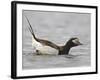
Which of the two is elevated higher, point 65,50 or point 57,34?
point 57,34

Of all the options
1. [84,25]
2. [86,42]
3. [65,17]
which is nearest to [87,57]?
[86,42]

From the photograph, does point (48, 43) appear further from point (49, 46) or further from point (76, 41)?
point (76, 41)

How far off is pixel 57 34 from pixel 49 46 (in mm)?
109

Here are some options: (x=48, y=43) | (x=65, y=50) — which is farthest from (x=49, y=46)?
(x=65, y=50)

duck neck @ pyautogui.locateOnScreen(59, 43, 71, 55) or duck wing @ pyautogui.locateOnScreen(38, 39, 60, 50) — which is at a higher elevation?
duck wing @ pyautogui.locateOnScreen(38, 39, 60, 50)

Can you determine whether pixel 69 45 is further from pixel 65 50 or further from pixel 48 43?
pixel 48 43

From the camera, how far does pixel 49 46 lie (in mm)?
1696

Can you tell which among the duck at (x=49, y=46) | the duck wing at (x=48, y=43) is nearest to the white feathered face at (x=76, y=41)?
the duck at (x=49, y=46)

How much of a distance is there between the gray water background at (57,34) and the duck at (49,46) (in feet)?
0.07

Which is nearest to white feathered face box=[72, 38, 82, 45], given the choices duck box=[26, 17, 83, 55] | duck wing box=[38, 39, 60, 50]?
duck box=[26, 17, 83, 55]

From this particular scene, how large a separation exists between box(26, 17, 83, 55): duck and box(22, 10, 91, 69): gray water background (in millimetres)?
23

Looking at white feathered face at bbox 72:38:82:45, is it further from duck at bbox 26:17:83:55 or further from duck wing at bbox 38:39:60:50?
duck wing at bbox 38:39:60:50

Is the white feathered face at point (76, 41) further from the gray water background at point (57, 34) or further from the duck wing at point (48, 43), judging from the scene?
the duck wing at point (48, 43)

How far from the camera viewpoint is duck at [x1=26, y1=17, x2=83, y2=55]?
5.42 ft
